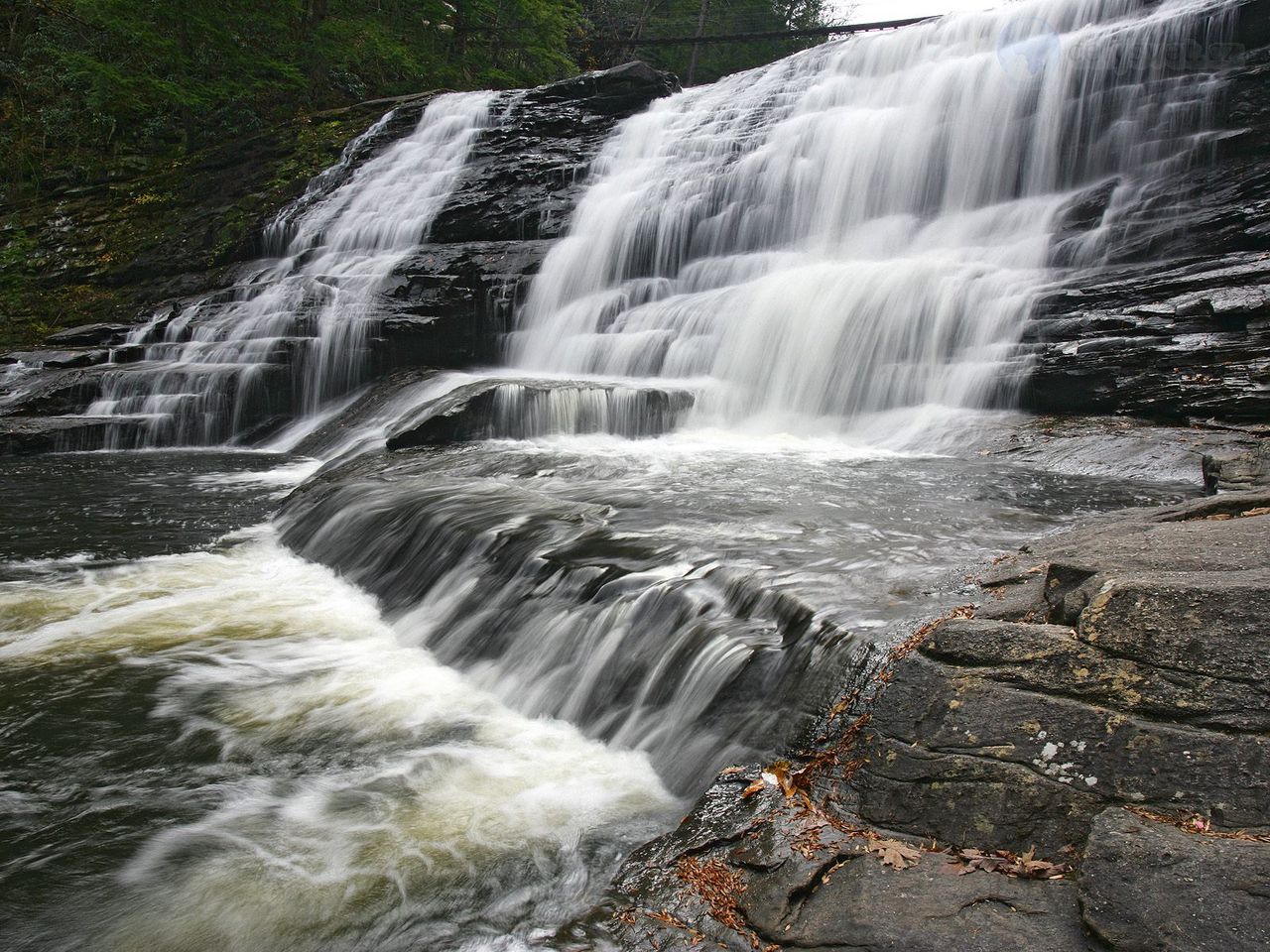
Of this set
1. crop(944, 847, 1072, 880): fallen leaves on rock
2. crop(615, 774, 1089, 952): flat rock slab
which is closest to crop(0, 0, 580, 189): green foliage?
crop(615, 774, 1089, 952): flat rock slab

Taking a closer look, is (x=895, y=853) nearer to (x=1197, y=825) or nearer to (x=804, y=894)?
(x=804, y=894)

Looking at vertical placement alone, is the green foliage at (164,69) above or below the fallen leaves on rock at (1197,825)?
above

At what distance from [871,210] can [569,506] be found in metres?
9.02

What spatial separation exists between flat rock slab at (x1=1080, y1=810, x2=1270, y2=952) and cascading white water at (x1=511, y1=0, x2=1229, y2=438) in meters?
7.30

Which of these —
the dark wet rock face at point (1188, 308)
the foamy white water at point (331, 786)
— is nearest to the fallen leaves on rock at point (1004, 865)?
the foamy white water at point (331, 786)

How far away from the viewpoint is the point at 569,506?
5.73 meters

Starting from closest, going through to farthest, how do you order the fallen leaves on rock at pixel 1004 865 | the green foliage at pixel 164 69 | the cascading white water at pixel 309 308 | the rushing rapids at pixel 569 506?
the fallen leaves on rock at pixel 1004 865 → the rushing rapids at pixel 569 506 → the cascading white water at pixel 309 308 → the green foliage at pixel 164 69

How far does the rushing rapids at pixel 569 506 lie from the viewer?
293 cm

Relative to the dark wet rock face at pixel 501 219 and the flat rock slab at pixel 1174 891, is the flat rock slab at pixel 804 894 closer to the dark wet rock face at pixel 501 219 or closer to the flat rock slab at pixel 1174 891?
the flat rock slab at pixel 1174 891

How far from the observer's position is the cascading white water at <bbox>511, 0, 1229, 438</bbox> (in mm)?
9500

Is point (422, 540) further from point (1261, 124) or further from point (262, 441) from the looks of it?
point (1261, 124)

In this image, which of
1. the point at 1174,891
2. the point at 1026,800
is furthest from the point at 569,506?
the point at 1174,891

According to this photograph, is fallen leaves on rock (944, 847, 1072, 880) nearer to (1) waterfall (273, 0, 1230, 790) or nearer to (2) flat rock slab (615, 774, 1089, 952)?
(2) flat rock slab (615, 774, 1089, 952)

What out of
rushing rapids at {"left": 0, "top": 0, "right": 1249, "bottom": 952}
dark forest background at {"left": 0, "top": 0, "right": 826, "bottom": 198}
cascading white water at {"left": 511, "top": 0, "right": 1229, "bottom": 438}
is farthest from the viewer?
dark forest background at {"left": 0, "top": 0, "right": 826, "bottom": 198}
